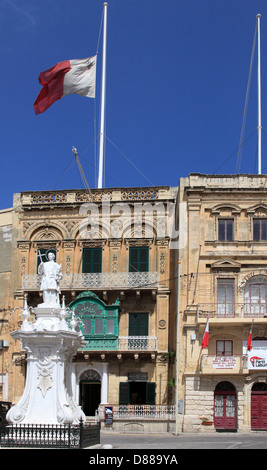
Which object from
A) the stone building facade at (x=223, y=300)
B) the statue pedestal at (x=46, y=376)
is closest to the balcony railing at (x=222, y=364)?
the stone building facade at (x=223, y=300)

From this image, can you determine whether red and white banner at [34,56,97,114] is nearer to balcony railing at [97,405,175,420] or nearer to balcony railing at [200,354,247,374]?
balcony railing at [200,354,247,374]

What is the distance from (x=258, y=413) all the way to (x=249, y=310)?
556 centimetres

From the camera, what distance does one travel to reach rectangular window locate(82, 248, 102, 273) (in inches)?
1725

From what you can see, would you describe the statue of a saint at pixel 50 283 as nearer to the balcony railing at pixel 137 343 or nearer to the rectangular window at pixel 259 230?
the balcony railing at pixel 137 343

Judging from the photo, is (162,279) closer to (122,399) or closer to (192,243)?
(192,243)

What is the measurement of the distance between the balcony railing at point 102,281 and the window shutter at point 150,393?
5.81 m

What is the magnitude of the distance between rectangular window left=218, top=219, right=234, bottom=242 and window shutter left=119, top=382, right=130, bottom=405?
408 inches

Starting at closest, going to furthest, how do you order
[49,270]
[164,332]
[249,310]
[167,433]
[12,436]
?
[12,436], [49,270], [167,433], [249,310], [164,332]

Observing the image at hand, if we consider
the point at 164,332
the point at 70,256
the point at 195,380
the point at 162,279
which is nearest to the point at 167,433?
the point at 195,380

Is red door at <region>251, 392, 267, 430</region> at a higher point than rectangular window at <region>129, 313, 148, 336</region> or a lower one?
lower

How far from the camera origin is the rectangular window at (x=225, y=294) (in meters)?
38.9

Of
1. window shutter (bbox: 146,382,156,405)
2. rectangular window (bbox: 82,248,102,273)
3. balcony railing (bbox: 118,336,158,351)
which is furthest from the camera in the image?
rectangular window (bbox: 82,248,102,273)

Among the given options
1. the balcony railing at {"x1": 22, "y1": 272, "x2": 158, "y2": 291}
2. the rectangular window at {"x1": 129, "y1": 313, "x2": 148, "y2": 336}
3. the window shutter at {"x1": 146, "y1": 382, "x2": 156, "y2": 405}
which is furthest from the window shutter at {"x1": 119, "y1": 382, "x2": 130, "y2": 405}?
the balcony railing at {"x1": 22, "y1": 272, "x2": 158, "y2": 291}

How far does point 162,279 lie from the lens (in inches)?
1692
